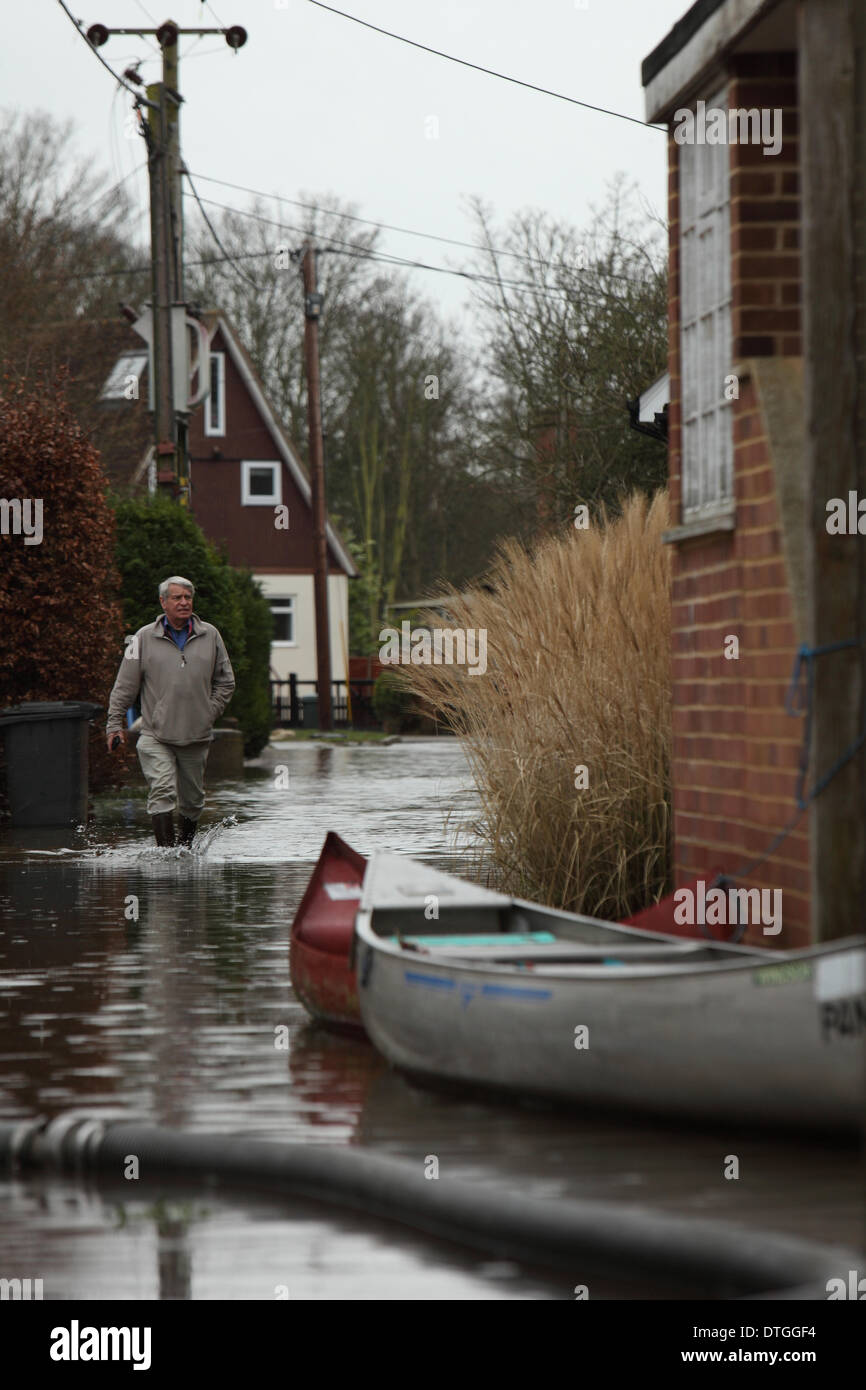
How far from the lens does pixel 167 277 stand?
2295cm

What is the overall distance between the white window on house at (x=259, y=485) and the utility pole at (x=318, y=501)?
9.84 metres

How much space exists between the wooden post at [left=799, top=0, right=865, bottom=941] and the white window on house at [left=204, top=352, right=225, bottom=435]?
44.3 metres

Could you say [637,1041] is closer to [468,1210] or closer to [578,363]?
[468,1210]

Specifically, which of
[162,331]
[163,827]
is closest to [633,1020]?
[163,827]

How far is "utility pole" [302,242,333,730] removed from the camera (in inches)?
1645

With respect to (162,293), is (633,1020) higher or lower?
lower

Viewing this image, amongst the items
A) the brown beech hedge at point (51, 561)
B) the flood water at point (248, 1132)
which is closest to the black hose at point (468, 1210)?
the flood water at point (248, 1132)

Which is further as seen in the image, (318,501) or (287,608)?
(287,608)

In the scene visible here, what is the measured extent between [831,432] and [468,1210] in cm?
269

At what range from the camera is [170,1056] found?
288 inches

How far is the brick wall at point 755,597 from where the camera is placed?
302 inches

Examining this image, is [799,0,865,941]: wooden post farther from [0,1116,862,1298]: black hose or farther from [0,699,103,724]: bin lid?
[0,699,103,724]: bin lid

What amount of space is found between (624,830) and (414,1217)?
4.93 metres

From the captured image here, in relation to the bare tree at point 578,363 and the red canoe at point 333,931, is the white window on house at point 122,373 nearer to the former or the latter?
the bare tree at point 578,363
